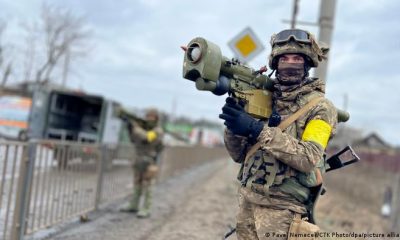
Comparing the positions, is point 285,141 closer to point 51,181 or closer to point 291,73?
point 291,73

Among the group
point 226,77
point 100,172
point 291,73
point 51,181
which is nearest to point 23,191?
point 51,181

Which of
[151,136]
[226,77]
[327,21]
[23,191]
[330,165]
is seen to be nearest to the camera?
[226,77]

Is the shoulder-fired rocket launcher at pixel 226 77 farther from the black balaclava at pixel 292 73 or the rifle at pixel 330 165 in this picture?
the rifle at pixel 330 165

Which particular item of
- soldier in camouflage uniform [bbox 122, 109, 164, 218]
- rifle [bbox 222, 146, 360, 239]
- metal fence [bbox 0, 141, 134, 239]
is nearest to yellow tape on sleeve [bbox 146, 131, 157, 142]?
soldier in camouflage uniform [bbox 122, 109, 164, 218]

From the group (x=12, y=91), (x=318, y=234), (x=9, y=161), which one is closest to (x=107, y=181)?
(x=9, y=161)

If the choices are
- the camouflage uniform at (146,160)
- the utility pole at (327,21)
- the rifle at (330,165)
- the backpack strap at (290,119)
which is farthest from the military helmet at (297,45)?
the camouflage uniform at (146,160)

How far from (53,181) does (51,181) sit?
0.06 meters

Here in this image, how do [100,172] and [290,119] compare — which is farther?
[100,172]

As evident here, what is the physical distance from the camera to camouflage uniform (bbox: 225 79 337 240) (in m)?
2.79

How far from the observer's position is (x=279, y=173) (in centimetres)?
297

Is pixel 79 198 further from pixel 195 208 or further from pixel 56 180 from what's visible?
pixel 195 208

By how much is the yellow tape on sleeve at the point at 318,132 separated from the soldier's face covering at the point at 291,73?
312mm

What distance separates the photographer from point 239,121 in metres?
2.82

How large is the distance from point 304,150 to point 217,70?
0.68m
